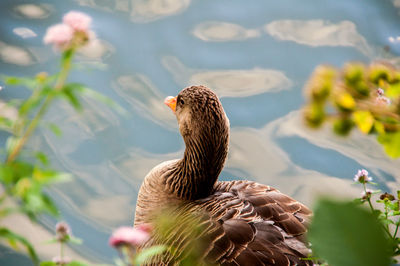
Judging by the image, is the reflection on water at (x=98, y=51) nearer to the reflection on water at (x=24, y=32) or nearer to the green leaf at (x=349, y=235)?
the reflection on water at (x=24, y=32)

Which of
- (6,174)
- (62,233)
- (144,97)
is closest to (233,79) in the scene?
(144,97)

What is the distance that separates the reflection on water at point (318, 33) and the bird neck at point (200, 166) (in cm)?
166

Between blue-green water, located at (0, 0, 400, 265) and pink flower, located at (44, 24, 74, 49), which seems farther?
blue-green water, located at (0, 0, 400, 265)

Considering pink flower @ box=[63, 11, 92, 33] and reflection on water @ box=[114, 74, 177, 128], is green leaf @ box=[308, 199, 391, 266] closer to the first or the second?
pink flower @ box=[63, 11, 92, 33]

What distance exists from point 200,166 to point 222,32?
5.44 feet

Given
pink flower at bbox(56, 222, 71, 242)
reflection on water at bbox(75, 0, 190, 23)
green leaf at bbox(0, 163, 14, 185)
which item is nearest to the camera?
green leaf at bbox(0, 163, 14, 185)

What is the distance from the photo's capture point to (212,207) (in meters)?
1.60

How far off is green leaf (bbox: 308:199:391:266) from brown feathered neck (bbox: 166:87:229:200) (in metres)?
1.30

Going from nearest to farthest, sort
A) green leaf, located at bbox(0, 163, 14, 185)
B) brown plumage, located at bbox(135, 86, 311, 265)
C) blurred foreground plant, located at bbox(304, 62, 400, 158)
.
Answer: blurred foreground plant, located at bbox(304, 62, 400, 158) → green leaf, located at bbox(0, 163, 14, 185) → brown plumage, located at bbox(135, 86, 311, 265)

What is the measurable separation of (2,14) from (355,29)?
7.88ft

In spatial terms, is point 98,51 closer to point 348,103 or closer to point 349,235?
point 348,103

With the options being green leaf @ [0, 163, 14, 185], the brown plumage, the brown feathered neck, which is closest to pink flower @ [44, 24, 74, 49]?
green leaf @ [0, 163, 14, 185]

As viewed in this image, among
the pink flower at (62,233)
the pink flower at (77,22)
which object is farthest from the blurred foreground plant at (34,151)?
the pink flower at (62,233)

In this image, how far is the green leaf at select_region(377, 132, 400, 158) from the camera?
473 mm
